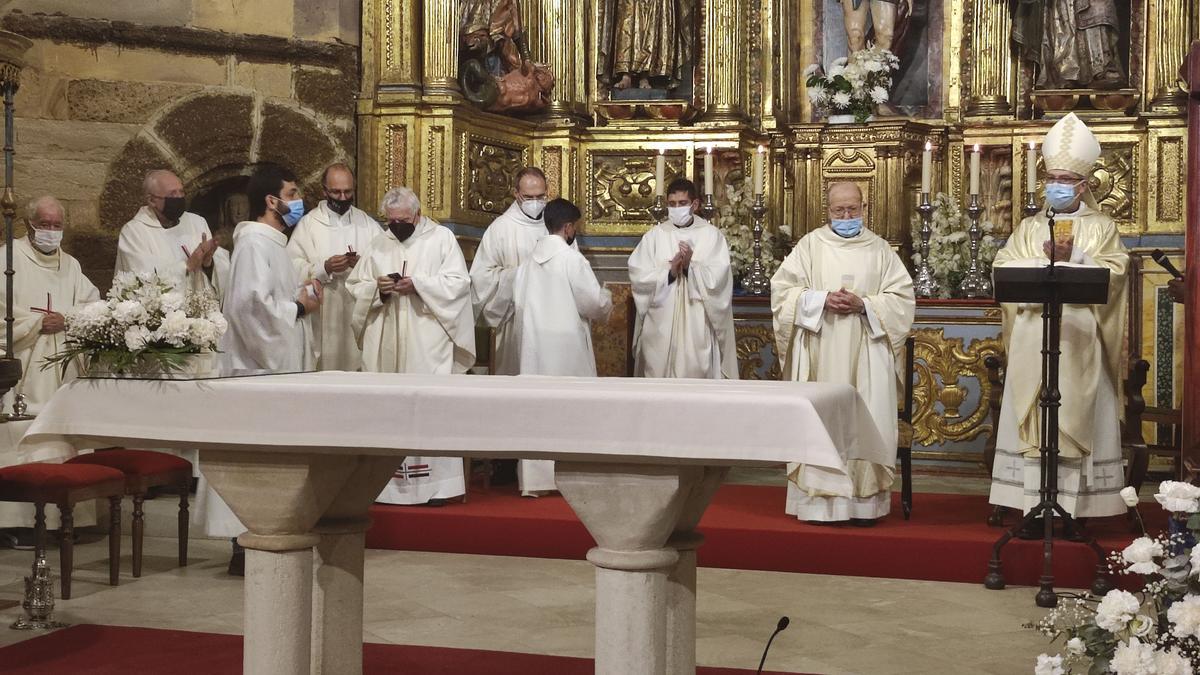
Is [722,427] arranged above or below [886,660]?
above

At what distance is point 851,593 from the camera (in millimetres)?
6793

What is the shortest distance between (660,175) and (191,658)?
5.63m

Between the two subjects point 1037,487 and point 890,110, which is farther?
point 890,110

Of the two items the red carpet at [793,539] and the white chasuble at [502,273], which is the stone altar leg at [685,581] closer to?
the red carpet at [793,539]

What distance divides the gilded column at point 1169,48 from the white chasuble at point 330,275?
5682mm

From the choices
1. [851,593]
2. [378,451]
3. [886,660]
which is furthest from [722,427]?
[851,593]

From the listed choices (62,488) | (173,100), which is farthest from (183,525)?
(173,100)

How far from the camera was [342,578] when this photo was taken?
491 centimetres

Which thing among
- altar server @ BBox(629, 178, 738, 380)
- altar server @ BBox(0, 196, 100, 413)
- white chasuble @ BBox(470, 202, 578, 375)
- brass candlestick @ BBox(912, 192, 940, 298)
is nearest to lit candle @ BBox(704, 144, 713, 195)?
altar server @ BBox(629, 178, 738, 380)

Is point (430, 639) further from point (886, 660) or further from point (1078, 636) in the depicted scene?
point (1078, 636)

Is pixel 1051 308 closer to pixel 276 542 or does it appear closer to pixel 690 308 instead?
pixel 690 308

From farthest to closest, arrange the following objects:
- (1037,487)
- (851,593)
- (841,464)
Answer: (1037,487) < (851,593) < (841,464)

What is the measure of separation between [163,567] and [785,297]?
3.55 m

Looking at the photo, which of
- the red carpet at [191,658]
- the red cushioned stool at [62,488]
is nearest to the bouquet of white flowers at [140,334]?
the red carpet at [191,658]
